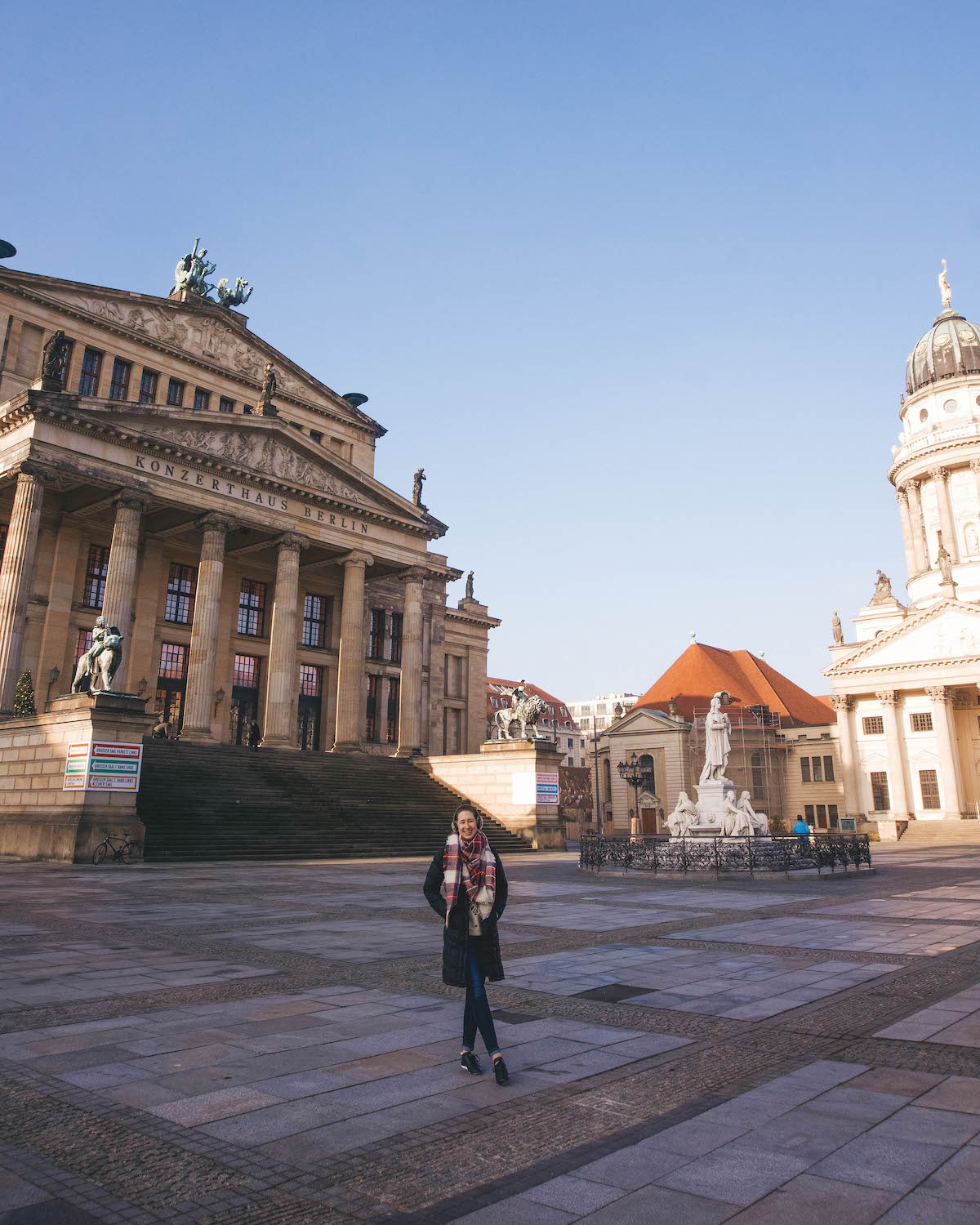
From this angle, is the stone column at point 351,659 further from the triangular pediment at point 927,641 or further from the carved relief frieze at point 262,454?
the triangular pediment at point 927,641

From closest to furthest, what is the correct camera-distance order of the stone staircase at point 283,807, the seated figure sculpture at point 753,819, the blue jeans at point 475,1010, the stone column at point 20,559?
the blue jeans at point 475,1010 < the seated figure sculpture at point 753,819 < the stone staircase at point 283,807 < the stone column at point 20,559

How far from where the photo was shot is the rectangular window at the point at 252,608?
46500 millimetres

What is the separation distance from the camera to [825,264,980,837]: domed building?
63.5 meters

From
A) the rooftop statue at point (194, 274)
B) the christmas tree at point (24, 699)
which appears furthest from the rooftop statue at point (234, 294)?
the christmas tree at point (24, 699)

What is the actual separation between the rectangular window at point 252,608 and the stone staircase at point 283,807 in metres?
10.0

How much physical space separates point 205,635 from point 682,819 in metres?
21.6

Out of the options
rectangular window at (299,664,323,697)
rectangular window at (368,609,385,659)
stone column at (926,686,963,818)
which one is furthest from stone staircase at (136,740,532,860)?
stone column at (926,686,963,818)

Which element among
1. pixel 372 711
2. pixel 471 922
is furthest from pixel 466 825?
pixel 372 711

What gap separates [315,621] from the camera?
49844 mm

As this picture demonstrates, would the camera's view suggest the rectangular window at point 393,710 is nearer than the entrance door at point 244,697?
No

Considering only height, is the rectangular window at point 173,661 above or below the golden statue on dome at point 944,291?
below

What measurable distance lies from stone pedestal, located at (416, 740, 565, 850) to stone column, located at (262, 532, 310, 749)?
8.42 meters

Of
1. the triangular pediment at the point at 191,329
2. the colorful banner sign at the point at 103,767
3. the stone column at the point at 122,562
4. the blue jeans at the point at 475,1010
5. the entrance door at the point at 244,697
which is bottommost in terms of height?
the blue jeans at the point at 475,1010

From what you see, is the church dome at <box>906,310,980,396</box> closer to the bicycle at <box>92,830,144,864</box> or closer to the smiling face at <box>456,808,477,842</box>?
the bicycle at <box>92,830,144,864</box>
